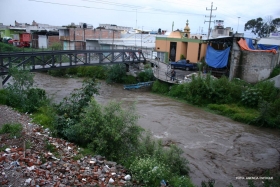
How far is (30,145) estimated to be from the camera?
8523mm

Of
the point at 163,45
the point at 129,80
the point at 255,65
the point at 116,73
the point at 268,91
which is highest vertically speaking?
the point at 163,45

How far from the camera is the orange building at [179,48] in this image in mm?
28781

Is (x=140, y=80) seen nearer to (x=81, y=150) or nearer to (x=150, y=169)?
(x=81, y=150)

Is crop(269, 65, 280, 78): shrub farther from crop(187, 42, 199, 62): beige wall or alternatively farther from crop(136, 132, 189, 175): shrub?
crop(136, 132, 189, 175): shrub

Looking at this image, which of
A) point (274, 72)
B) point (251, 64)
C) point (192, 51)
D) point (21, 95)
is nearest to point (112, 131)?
point (21, 95)

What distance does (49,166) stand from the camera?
292 inches

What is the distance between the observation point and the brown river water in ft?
36.0

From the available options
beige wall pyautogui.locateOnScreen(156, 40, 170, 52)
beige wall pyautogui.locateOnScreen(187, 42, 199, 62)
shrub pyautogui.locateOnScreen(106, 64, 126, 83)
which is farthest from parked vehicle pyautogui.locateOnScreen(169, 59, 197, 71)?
shrub pyautogui.locateOnScreen(106, 64, 126, 83)

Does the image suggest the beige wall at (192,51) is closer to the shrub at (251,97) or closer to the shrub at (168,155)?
the shrub at (251,97)

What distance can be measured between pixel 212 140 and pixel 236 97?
7815mm

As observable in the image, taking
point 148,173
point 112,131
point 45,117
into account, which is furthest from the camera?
point 45,117

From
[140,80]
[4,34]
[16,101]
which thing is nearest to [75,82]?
[140,80]

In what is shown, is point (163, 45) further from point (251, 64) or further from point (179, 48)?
point (251, 64)

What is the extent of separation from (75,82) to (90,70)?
12.6 ft
